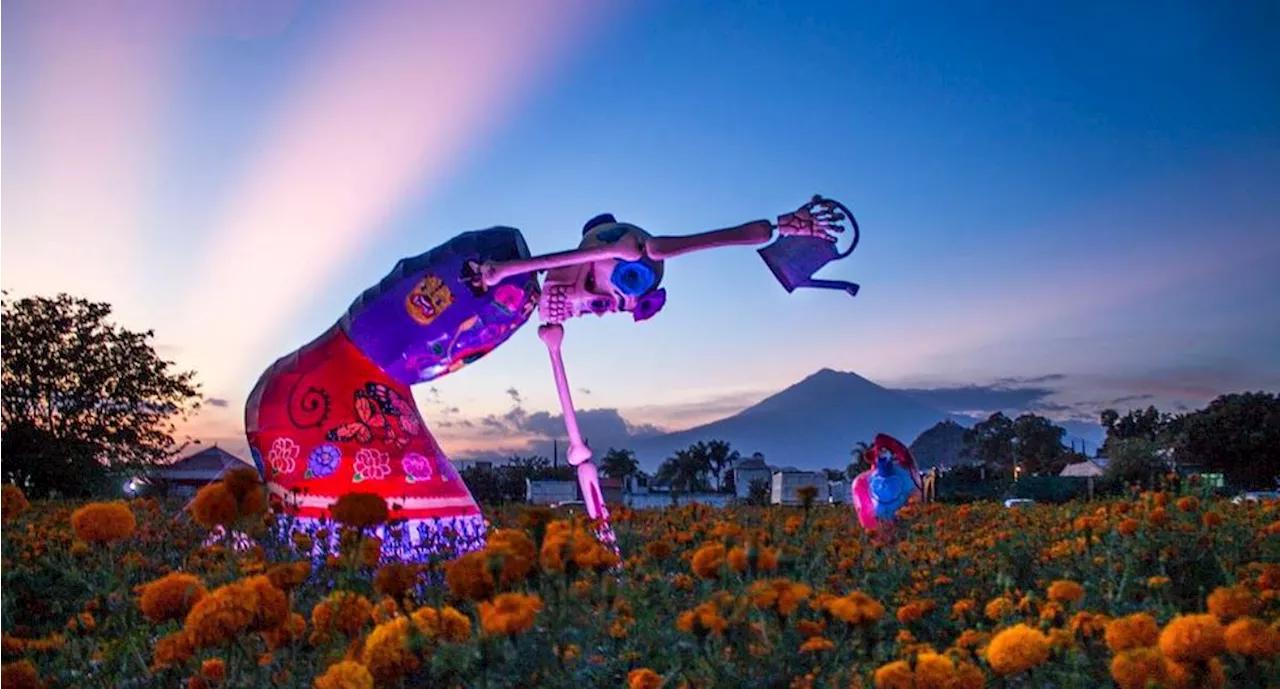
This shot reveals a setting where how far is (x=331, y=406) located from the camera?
6.72 meters

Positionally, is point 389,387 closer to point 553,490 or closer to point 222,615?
point 222,615

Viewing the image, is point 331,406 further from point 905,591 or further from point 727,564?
point 727,564

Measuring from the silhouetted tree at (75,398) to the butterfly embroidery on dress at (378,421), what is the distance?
13.8 meters

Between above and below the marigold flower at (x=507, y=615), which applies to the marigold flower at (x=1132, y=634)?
below

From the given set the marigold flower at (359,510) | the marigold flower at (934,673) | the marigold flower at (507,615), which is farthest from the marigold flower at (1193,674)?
the marigold flower at (359,510)

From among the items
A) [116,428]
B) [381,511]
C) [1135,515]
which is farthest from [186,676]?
[116,428]

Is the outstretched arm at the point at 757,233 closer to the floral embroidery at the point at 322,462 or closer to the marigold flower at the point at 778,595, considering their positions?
the floral embroidery at the point at 322,462

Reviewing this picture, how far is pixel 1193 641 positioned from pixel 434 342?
5867mm

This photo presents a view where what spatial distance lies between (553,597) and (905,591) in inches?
108

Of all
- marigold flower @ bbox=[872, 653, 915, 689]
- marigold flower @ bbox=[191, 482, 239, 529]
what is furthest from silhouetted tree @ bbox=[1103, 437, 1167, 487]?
marigold flower @ bbox=[191, 482, 239, 529]

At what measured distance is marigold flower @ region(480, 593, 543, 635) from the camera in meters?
1.51

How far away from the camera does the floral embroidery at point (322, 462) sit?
258 inches

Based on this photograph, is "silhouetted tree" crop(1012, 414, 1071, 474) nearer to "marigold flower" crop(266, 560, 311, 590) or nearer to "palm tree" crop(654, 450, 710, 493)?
"palm tree" crop(654, 450, 710, 493)

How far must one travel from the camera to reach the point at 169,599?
68.3 inches
